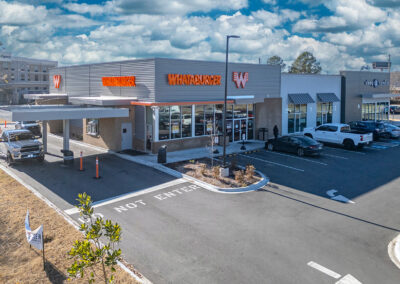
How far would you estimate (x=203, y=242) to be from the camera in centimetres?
1124

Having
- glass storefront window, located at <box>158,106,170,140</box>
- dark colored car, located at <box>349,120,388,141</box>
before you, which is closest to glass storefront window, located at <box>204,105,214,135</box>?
glass storefront window, located at <box>158,106,170,140</box>

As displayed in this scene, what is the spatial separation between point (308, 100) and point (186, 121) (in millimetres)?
14463

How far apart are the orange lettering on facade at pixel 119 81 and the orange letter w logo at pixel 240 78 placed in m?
8.12

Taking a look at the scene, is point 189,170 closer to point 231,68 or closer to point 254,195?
point 254,195

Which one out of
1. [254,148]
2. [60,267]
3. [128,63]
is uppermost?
[128,63]

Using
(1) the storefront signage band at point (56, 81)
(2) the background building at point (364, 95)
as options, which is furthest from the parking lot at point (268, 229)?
(1) the storefront signage band at point (56, 81)

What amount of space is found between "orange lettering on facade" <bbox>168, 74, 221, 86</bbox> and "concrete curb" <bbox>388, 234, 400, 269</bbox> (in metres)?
16.8

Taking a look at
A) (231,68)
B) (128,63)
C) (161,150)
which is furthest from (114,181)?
(231,68)

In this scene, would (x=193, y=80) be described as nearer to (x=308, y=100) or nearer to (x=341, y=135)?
(x=341, y=135)

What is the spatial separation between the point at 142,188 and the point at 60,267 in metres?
7.40

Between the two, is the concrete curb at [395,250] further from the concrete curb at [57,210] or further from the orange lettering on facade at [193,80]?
the orange lettering on facade at [193,80]

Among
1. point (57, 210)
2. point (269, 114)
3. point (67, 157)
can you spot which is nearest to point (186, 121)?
point (67, 157)

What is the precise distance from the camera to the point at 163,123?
80.9 ft

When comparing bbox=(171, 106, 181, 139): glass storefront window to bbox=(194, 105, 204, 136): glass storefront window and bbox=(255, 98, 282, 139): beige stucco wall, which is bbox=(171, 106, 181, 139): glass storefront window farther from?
bbox=(255, 98, 282, 139): beige stucco wall
